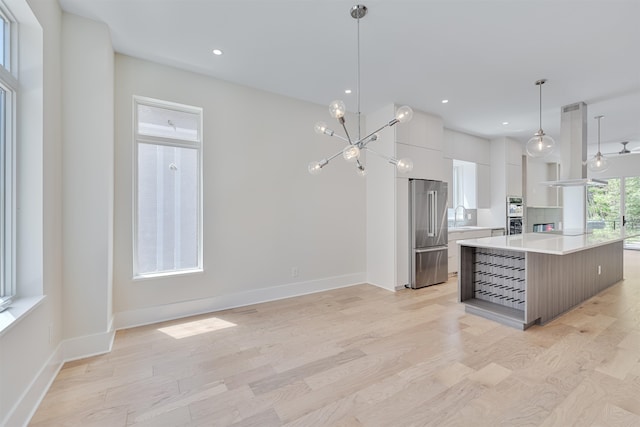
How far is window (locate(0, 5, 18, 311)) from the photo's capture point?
188cm

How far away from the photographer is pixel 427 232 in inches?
188

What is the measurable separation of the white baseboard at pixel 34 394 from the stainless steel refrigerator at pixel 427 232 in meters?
4.34

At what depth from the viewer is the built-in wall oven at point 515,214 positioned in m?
6.29

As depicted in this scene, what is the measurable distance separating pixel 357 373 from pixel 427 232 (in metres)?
3.10

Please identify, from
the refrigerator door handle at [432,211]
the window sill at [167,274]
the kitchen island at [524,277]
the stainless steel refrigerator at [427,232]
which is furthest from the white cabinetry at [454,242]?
the window sill at [167,274]

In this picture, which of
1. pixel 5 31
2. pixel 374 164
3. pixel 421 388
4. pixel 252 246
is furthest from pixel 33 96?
pixel 374 164

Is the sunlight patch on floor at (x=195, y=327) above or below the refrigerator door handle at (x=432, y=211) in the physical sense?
below

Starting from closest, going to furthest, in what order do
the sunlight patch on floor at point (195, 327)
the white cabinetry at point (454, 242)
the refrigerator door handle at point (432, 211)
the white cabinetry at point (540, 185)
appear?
1. the sunlight patch on floor at point (195, 327)
2. the refrigerator door handle at point (432, 211)
3. the white cabinetry at point (454, 242)
4. the white cabinetry at point (540, 185)

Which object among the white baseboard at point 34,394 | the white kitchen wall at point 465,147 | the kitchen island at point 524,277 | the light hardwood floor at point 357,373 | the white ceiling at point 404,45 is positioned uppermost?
the white ceiling at point 404,45

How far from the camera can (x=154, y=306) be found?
3.24 meters

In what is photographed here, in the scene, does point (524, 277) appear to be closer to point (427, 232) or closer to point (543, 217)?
point (427, 232)

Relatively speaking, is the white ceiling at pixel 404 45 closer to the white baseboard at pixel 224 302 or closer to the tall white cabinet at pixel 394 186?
the tall white cabinet at pixel 394 186

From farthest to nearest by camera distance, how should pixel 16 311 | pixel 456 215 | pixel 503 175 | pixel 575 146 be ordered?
1. pixel 503 175
2. pixel 456 215
3. pixel 575 146
4. pixel 16 311

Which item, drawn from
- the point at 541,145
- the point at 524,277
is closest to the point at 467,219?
the point at 541,145
